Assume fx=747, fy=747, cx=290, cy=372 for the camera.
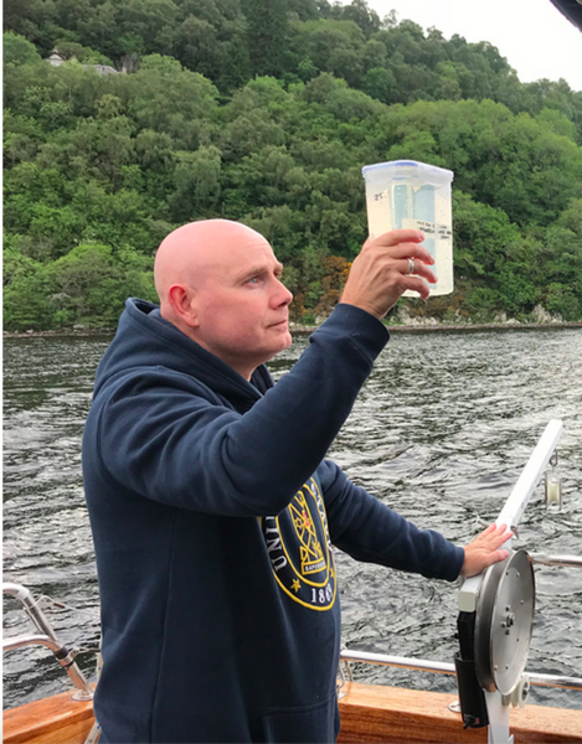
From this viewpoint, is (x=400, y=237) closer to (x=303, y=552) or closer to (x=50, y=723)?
(x=303, y=552)

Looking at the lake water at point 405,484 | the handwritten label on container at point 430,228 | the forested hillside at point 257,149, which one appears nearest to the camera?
the handwritten label on container at point 430,228

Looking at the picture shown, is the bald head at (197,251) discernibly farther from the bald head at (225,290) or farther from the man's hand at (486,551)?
the man's hand at (486,551)

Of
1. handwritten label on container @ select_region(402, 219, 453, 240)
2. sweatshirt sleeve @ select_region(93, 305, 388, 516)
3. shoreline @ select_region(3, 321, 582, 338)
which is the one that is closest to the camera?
sweatshirt sleeve @ select_region(93, 305, 388, 516)

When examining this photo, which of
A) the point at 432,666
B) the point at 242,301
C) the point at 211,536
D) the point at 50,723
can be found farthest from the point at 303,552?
the point at 50,723

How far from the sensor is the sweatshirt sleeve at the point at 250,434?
0.96 m

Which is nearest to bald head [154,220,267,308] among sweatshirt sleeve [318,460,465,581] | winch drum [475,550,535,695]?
sweatshirt sleeve [318,460,465,581]

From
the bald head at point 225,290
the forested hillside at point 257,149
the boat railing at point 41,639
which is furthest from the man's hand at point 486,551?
the forested hillside at point 257,149

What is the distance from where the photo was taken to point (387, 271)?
40.8 inches

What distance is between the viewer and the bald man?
38.5 inches

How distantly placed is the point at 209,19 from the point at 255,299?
121 meters

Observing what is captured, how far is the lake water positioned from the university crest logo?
1322 mm

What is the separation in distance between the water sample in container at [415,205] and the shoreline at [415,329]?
54.4 m

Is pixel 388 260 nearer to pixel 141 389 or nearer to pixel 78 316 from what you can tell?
pixel 141 389

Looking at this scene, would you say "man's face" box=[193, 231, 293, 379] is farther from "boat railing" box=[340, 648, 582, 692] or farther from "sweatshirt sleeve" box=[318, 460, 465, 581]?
"boat railing" box=[340, 648, 582, 692]
